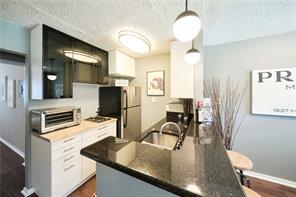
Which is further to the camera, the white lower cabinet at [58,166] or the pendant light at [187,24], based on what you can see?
the white lower cabinet at [58,166]

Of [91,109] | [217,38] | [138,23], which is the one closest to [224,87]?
[217,38]

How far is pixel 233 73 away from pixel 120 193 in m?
2.57

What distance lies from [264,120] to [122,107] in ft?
8.38

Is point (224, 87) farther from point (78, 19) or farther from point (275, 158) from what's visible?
point (78, 19)

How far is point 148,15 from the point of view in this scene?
1571 millimetres

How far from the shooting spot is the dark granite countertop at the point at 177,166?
1.73 feet

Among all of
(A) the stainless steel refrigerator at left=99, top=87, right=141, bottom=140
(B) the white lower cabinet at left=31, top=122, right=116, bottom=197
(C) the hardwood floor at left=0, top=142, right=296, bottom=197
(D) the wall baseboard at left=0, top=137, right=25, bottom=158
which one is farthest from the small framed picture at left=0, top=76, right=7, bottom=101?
(B) the white lower cabinet at left=31, top=122, right=116, bottom=197

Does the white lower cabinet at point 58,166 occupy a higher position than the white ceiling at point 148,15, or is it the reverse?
the white ceiling at point 148,15

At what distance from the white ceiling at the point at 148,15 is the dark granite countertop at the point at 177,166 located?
1.40m

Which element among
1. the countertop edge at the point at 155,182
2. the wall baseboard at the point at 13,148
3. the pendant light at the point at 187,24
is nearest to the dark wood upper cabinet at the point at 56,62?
the countertop edge at the point at 155,182

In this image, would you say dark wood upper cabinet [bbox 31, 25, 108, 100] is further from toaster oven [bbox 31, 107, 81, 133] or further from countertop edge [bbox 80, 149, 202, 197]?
countertop edge [bbox 80, 149, 202, 197]

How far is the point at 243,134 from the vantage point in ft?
7.68

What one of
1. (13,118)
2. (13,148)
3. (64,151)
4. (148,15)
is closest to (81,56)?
(148,15)

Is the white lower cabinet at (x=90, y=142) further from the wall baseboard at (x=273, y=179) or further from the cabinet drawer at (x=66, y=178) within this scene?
the wall baseboard at (x=273, y=179)
